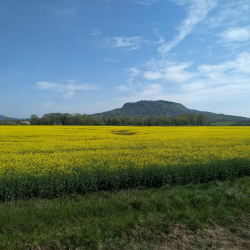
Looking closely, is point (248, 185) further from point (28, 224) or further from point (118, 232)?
point (28, 224)

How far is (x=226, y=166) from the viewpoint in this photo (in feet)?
30.7

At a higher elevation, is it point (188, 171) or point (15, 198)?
point (188, 171)

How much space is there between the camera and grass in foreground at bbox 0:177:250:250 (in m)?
4.04

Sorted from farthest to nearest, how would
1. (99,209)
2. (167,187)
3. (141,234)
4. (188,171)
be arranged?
(188,171)
(167,187)
(99,209)
(141,234)

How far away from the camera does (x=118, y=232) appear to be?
Result: 14.4ft

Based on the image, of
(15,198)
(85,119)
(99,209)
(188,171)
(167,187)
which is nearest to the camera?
(99,209)

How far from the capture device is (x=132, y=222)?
15.5 ft

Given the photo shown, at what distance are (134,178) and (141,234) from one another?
A: 3592 mm

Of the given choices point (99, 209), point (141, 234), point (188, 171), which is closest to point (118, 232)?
point (141, 234)

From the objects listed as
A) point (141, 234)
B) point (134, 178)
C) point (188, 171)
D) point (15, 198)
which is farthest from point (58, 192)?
point (188, 171)

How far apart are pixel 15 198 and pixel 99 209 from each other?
3181mm

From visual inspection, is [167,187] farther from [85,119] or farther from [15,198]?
[85,119]

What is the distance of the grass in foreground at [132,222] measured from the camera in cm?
404

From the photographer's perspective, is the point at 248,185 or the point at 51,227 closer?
the point at 51,227
